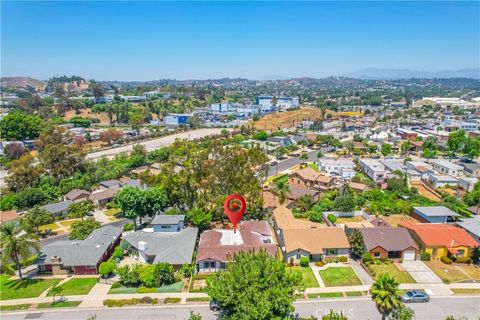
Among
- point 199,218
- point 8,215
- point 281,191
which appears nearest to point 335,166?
point 281,191

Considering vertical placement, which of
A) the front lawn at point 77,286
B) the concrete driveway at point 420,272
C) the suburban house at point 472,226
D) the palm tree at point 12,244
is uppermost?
the palm tree at point 12,244

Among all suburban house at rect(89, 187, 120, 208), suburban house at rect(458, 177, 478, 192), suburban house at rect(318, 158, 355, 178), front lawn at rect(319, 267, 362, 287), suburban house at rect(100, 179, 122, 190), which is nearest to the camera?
front lawn at rect(319, 267, 362, 287)

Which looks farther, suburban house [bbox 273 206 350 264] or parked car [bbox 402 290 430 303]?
suburban house [bbox 273 206 350 264]

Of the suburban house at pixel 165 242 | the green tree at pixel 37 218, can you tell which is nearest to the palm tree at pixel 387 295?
the suburban house at pixel 165 242

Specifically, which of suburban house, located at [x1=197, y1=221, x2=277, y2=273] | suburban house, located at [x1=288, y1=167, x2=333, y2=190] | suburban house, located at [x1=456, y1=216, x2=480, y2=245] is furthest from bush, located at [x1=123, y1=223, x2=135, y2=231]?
suburban house, located at [x1=456, y1=216, x2=480, y2=245]

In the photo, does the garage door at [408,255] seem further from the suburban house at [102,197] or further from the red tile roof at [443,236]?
the suburban house at [102,197]

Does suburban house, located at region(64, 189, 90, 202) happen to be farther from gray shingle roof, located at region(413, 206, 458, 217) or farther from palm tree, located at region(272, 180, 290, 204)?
gray shingle roof, located at region(413, 206, 458, 217)
